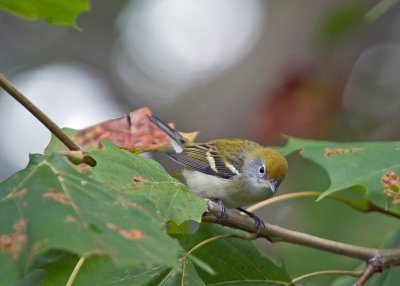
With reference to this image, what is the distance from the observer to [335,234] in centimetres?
522

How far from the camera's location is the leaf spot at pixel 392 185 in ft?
8.25

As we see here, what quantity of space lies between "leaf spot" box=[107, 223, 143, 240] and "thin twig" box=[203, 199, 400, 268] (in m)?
0.83

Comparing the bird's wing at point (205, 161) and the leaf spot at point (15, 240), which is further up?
the leaf spot at point (15, 240)

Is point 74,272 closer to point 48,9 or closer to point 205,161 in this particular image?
point 48,9

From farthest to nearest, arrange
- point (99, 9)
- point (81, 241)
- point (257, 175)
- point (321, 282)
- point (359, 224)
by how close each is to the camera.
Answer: point (99, 9) → point (321, 282) → point (359, 224) → point (257, 175) → point (81, 241)

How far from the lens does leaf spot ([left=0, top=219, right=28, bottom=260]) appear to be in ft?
4.60

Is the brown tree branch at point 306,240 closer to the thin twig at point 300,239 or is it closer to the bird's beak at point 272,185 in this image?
the thin twig at point 300,239

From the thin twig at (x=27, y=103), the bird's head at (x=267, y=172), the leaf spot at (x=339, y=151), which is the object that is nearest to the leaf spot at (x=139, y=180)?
the thin twig at (x=27, y=103)

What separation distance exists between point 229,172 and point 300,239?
5.46 ft

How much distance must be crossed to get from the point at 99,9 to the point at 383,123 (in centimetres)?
428

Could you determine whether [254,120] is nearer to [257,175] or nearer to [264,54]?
[264,54]

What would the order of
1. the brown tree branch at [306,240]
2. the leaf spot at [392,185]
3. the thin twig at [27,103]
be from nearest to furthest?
the thin twig at [27,103] < the brown tree branch at [306,240] < the leaf spot at [392,185]

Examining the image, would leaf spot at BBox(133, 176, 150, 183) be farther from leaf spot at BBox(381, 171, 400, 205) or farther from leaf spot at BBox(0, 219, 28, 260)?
leaf spot at BBox(381, 171, 400, 205)

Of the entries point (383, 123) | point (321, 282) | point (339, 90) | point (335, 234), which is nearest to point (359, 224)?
point (335, 234)
